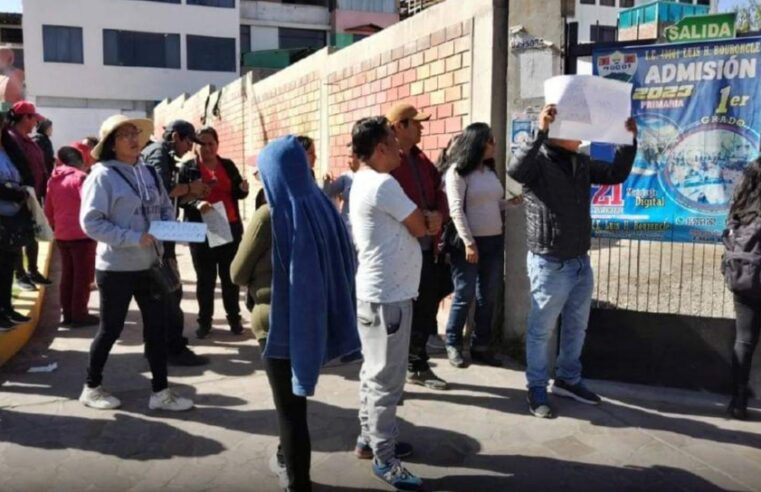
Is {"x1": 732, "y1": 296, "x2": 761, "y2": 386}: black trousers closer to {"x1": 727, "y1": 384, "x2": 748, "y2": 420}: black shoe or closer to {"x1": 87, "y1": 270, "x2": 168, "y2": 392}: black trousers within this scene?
{"x1": 727, "y1": 384, "x2": 748, "y2": 420}: black shoe

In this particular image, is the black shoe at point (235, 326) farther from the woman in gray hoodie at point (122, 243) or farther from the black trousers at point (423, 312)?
the black trousers at point (423, 312)

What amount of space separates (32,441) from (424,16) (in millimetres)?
4670

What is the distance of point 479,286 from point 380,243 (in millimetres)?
2110

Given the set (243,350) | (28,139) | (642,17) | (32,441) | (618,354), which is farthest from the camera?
(642,17)

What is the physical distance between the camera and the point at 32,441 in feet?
12.6

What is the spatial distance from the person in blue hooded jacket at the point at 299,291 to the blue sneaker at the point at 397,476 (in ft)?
1.42

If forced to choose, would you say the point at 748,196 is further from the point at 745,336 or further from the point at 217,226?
the point at 217,226

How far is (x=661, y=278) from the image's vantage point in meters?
5.57

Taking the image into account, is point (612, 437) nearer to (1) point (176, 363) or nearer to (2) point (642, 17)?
(1) point (176, 363)

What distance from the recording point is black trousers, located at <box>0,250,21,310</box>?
517 cm

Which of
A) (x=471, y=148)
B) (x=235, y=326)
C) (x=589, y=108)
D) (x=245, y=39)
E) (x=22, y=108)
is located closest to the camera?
(x=589, y=108)

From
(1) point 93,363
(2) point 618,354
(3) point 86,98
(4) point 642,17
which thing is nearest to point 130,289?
(1) point 93,363

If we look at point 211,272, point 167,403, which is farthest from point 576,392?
point 211,272

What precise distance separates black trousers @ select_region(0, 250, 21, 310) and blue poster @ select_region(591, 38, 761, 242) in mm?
4496
